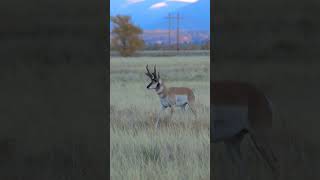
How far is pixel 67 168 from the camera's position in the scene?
1.40 meters

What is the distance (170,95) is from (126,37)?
0.30 meters

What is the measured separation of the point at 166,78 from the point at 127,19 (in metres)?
0.30

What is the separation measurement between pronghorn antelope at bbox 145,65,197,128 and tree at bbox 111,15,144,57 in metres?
0.11

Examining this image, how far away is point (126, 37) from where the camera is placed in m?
1.56

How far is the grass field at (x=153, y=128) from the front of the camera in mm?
1442
